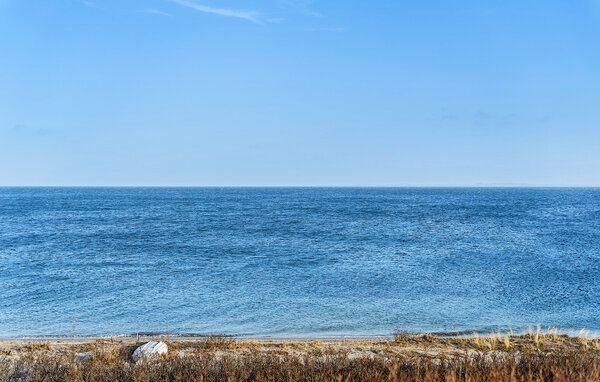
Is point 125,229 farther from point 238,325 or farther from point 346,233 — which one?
point 238,325

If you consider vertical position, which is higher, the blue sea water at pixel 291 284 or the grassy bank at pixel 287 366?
the grassy bank at pixel 287 366

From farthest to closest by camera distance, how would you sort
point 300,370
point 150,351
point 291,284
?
1. point 291,284
2. point 150,351
3. point 300,370

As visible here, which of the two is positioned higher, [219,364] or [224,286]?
[219,364]

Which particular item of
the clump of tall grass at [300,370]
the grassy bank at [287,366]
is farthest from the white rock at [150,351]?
the clump of tall grass at [300,370]

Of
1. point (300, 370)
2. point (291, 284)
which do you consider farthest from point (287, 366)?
point (291, 284)

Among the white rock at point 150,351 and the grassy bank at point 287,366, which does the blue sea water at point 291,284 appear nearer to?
the grassy bank at point 287,366

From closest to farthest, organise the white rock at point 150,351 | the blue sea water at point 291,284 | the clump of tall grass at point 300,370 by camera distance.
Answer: the clump of tall grass at point 300,370 → the white rock at point 150,351 → the blue sea water at point 291,284

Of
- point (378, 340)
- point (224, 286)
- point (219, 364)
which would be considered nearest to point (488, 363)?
point (219, 364)

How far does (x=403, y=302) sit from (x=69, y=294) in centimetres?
1641

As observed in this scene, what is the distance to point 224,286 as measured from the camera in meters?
23.5

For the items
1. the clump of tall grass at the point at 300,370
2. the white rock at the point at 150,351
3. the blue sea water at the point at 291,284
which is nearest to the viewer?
the clump of tall grass at the point at 300,370

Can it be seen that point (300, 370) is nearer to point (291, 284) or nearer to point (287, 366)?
point (287, 366)

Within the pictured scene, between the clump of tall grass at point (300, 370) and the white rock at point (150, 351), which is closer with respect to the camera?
the clump of tall grass at point (300, 370)

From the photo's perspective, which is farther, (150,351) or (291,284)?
(291,284)
